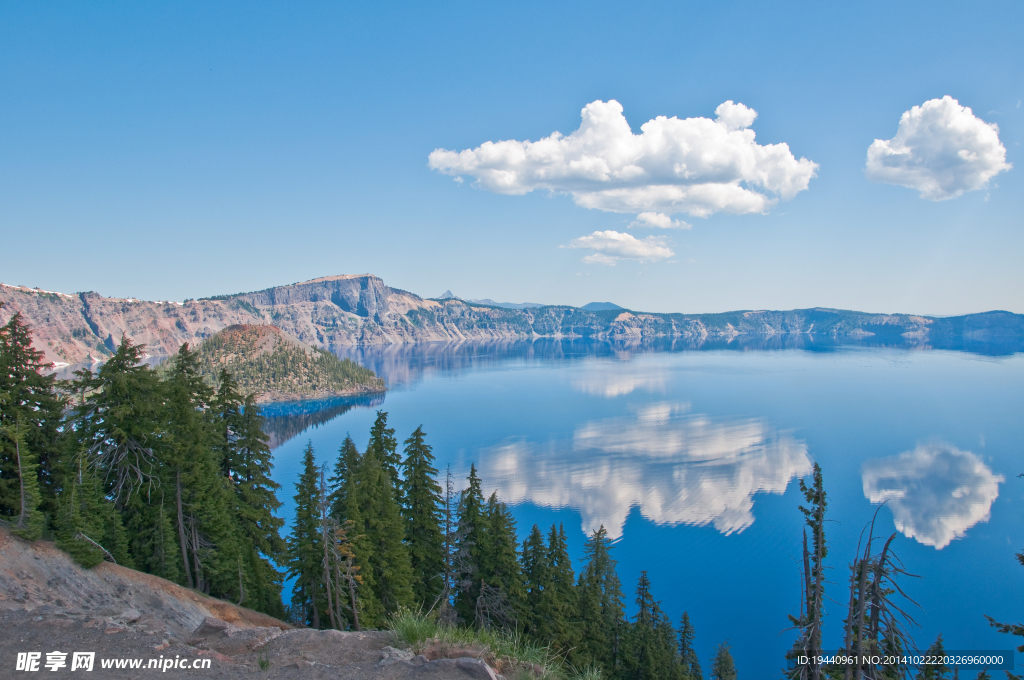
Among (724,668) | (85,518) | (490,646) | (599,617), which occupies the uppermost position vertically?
(490,646)

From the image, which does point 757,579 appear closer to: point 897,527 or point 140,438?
point 897,527

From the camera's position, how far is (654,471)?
78.9 meters

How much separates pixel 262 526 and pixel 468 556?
1181 cm

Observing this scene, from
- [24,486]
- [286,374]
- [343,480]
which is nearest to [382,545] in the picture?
[343,480]

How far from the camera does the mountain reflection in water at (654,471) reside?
211 ft

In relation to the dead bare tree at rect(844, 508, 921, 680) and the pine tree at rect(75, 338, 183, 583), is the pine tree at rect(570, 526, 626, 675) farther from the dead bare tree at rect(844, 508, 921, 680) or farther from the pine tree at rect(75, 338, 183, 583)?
the pine tree at rect(75, 338, 183, 583)

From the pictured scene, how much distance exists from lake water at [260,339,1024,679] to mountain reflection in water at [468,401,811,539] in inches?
14.8

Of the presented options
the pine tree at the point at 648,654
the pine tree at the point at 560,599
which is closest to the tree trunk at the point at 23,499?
the pine tree at the point at 560,599

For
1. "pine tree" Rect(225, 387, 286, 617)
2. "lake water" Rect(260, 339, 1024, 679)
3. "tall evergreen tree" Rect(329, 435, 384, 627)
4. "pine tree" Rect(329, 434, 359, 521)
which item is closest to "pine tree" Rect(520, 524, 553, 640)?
"tall evergreen tree" Rect(329, 435, 384, 627)

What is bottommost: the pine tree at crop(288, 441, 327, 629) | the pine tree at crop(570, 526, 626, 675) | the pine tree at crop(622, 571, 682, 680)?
the pine tree at crop(622, 571, 682, 680)

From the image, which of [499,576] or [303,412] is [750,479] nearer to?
[499,576]

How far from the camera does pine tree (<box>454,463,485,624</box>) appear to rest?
27.7 m

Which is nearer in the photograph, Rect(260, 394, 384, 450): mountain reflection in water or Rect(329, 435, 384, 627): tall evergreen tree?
Rect(329, 435, 384, 627): tall evergreen tree

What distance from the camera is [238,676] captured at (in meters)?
9.46
